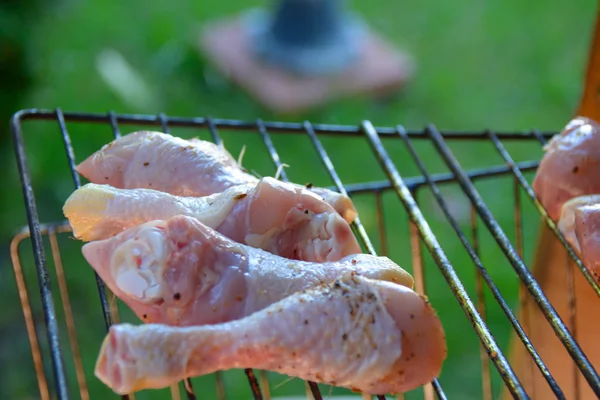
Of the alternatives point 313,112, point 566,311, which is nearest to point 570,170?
point 566,311

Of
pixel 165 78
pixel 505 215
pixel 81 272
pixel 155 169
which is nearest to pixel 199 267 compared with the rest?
pixel 155 169

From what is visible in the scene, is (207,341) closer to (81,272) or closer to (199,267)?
(199,267)

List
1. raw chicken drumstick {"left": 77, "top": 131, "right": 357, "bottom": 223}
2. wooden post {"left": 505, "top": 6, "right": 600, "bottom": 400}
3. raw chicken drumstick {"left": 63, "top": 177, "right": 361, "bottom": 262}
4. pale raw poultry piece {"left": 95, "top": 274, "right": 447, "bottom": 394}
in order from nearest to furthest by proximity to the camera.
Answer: pale raw poultry piece {"left": 95, "top": 274, "right": 447, "bottom": 394} → raw chicken drumstick {"left": 63, "top": 177, "right": 361, "bottom": 262} → raw chicken drumstick {"left": 77, "top": 131, "right": 357, "bottom": 223} → wooden post {"left": 505, "top": 6, "right": 600, "bottom": 400}

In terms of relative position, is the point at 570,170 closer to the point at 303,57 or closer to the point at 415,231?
the point at 415,231

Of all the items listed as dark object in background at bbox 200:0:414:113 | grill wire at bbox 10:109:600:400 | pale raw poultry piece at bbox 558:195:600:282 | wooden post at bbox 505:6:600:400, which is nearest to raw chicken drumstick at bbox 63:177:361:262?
grill wire at bbox 10:109:600:400

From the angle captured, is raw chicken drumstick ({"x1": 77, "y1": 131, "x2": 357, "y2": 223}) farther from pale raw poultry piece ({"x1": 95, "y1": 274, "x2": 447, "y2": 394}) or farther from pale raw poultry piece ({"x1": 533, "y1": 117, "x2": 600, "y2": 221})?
pale raw poultry piece ({"x1": 533, "y1": 117, "x2": 600, "y2": 221})

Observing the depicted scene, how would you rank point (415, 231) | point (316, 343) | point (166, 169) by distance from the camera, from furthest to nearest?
point (415, 231) < point (166, 169) < point (316, 343)
